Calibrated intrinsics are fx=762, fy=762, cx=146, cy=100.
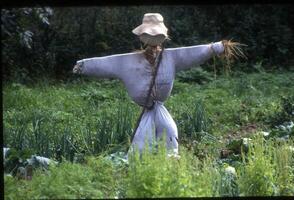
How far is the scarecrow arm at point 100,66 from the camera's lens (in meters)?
5.02

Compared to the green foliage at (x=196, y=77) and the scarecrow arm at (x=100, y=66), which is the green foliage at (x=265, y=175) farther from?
the green foliage at (x=196, y=77)

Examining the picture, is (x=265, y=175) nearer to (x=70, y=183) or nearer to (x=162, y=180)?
(x=162, y=180)

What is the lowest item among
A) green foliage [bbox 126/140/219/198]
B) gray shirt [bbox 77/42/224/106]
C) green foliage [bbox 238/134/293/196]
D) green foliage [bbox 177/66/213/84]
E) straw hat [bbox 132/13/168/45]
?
green foliage [bbox 177/66/213/84]

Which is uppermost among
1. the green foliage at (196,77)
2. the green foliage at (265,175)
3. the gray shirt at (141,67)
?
Answer: the gray shirt at (141,67)

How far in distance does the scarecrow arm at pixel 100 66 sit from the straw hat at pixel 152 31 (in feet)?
0.70

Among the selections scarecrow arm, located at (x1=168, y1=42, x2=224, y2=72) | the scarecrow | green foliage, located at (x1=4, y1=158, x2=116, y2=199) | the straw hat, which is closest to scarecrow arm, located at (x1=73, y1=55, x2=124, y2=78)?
the scarecrow

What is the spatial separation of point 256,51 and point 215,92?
315 centimetres

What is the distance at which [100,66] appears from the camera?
5039 mm

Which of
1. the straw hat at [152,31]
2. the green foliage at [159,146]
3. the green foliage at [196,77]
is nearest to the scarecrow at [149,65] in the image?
the straw hat at [152,31]

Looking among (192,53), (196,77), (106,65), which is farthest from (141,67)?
(196,77)

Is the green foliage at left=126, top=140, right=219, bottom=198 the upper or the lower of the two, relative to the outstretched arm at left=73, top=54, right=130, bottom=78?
lower

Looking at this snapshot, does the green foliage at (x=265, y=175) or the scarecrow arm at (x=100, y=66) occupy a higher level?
the scarecrow arm at (x=100, y=66)

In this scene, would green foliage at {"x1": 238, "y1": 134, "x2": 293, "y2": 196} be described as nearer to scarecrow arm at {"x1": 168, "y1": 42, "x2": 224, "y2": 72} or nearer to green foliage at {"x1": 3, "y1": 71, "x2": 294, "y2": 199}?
green foliage at {"x1": 3, "y1": 71, "x2": 294, "y2": 199}

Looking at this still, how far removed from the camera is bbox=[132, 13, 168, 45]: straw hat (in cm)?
495
